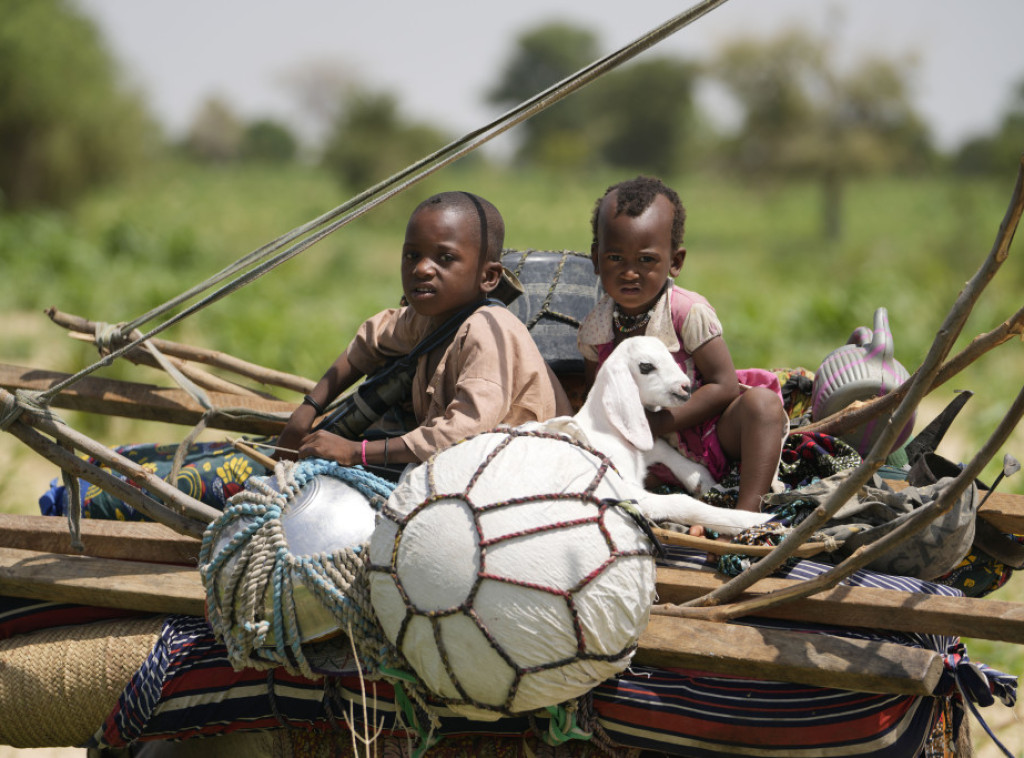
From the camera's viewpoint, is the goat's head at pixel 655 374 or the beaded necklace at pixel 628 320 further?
the beaded necklace at pixel 628 320

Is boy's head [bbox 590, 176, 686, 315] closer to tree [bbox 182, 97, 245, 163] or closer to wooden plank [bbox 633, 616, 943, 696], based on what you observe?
wooden plank [bbox 633, 616, 943, 696]

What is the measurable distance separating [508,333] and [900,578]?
3.68 ft

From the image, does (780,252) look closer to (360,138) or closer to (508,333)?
(360,138)

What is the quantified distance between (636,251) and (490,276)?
1.35 feet

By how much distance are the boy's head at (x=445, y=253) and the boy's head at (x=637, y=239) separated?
1.11 ft

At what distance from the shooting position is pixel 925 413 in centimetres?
790

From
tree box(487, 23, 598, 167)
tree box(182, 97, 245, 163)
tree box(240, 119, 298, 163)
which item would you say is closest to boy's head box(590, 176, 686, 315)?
tree box(240, 119, 298, 163)

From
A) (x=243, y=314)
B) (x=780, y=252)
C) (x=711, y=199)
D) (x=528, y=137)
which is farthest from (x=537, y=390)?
(x=528, y=137)

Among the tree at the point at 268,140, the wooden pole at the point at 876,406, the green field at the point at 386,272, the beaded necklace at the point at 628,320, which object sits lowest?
the wooden pole at the point at 876,406

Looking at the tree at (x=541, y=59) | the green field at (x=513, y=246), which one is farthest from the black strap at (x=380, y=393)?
the tree at (x=541, y=59)

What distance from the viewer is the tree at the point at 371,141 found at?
1182 inches

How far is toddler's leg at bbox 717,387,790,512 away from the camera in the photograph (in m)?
2.55

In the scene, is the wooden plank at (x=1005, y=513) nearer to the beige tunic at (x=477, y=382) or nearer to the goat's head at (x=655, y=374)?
the goat's head at (x=655, y=374)

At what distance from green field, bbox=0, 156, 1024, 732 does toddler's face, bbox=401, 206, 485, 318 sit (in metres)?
2.81
